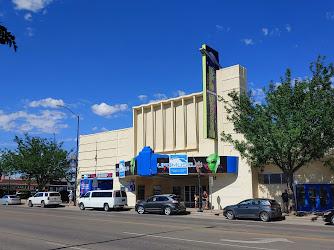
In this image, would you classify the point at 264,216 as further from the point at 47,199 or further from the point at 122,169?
the point at 47,199

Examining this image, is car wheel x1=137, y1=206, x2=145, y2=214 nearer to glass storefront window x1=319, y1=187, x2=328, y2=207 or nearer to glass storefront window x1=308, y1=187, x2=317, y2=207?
glass storefront window x1=308, y1=187, x2=317, y2=207

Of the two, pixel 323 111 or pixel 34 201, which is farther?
pixel 34 201

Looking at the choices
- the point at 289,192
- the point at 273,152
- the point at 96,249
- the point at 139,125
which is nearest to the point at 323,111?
the point at 273,152

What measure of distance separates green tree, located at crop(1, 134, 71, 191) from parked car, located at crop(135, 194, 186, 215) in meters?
22.8

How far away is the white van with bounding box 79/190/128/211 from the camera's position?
2900 cm

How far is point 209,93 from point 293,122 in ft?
31.9

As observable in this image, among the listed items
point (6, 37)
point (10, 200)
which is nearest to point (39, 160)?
point (10, 200)

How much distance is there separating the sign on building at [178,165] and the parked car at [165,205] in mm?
3962

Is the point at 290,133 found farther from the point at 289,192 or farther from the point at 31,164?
the point at 31,164

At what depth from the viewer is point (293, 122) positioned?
2102 centimetres

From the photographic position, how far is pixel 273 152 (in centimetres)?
2223

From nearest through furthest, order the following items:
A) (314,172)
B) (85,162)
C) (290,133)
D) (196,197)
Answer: (290,133) < (314,172) < (196,197) < (85,162)

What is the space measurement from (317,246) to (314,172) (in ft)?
54.7

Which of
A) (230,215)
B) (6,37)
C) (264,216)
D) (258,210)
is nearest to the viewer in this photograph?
(6,37)
